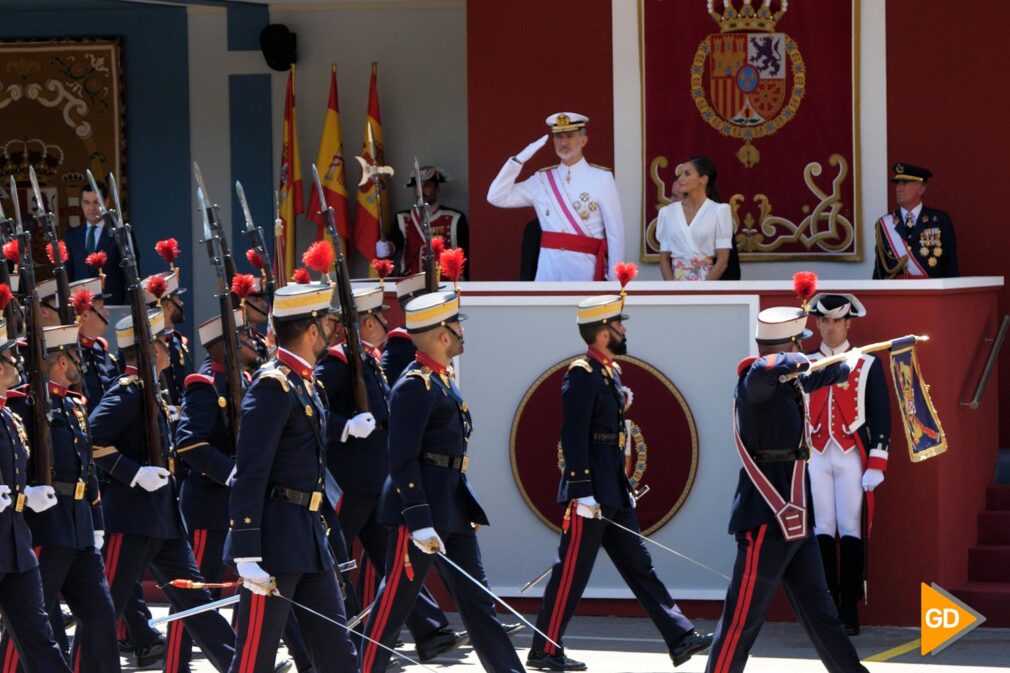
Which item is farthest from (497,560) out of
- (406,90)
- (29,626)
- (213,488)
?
(406,90)

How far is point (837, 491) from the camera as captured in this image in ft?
33.6

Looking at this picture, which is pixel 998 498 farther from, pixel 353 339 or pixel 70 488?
pixel 70 488

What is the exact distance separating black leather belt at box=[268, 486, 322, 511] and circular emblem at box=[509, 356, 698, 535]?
11.8 feet

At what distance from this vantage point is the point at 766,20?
1266 cm

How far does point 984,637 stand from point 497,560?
2.56m

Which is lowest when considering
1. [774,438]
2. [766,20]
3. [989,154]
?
[774,438]

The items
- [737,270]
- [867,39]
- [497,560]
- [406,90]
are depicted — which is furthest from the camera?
[406,90]

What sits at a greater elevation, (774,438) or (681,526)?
(774,438)

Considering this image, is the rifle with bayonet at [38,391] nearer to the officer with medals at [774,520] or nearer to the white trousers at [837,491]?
the officer with medals at [774,520]

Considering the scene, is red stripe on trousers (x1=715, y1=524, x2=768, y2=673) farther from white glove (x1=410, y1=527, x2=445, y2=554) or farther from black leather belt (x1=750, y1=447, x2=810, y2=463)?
white glove (x1=410, y1=527, x2=445, y2=554)

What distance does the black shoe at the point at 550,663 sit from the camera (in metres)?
9.34

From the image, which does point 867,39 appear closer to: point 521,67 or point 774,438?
point 521,67

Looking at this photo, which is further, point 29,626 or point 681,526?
point 681,526

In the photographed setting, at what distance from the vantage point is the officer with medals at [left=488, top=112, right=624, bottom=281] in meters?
11.5
